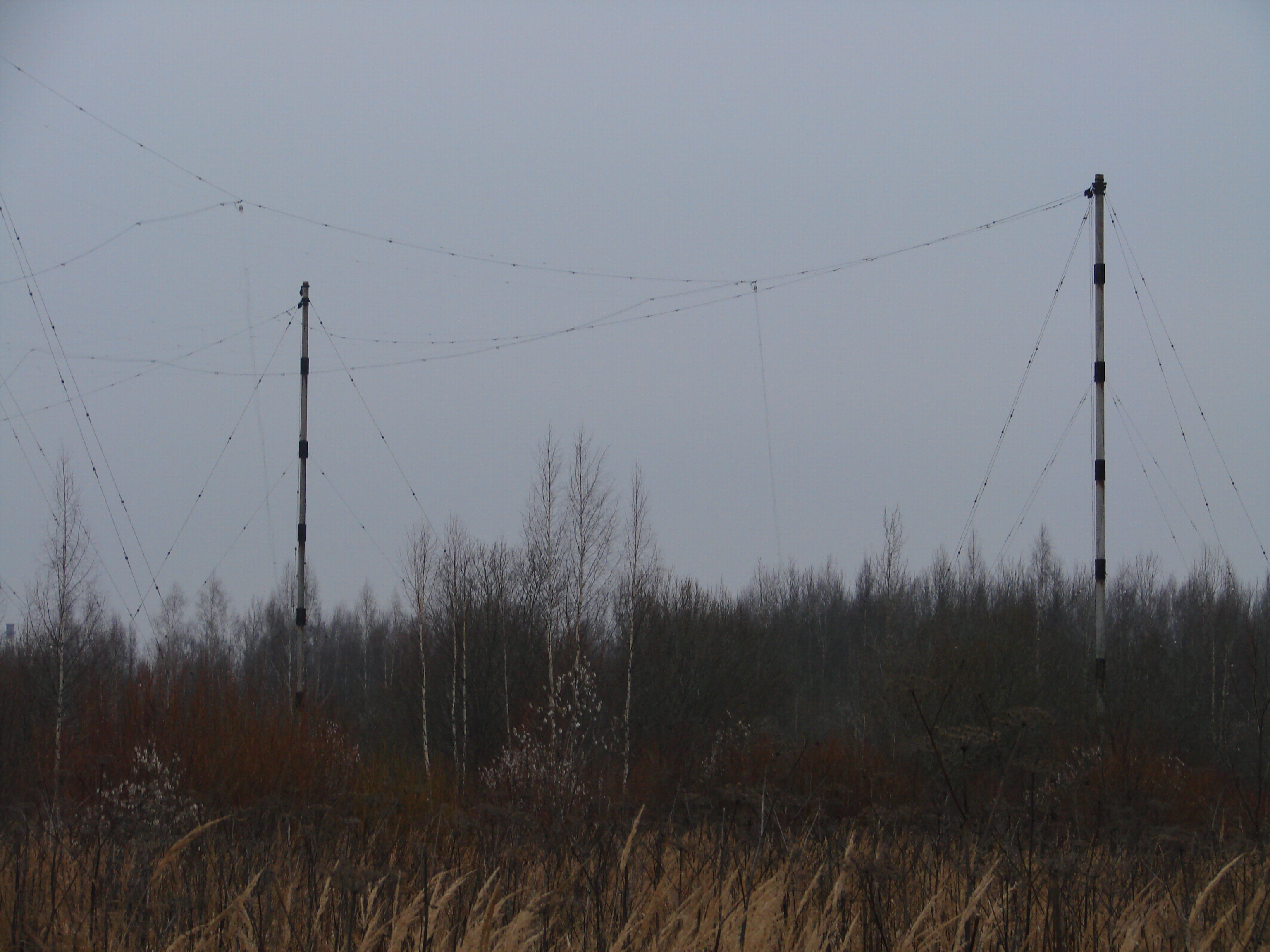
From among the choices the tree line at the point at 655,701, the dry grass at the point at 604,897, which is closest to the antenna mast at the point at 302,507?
the tree line at the point at 655,701

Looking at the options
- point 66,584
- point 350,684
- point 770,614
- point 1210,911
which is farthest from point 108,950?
point 350,684

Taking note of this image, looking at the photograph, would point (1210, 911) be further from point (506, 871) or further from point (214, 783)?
point (214, 783)

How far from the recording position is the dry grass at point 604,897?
4020 mm

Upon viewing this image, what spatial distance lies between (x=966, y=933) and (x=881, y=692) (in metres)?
21.8

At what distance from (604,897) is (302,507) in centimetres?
1490

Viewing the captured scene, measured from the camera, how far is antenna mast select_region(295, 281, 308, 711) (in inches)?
719

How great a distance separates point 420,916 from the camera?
4.91m

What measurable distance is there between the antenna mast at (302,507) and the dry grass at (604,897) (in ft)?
38.8

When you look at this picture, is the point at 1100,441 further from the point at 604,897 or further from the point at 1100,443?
the point at 604,897

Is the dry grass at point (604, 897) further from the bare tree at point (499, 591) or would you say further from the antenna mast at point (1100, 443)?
the bare tree at point (499, 591)

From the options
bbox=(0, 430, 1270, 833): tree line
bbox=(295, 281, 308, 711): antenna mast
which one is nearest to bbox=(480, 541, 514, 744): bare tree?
bbox=(0, 430, 1270, 833): tree line

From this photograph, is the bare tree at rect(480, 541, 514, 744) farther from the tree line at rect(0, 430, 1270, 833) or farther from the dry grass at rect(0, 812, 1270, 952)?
the dry grass at rect(0, 812, 1270, 952)

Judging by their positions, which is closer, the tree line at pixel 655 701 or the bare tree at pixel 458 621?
the tree line at pixel 655 701

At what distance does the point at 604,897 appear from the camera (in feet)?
15.8
